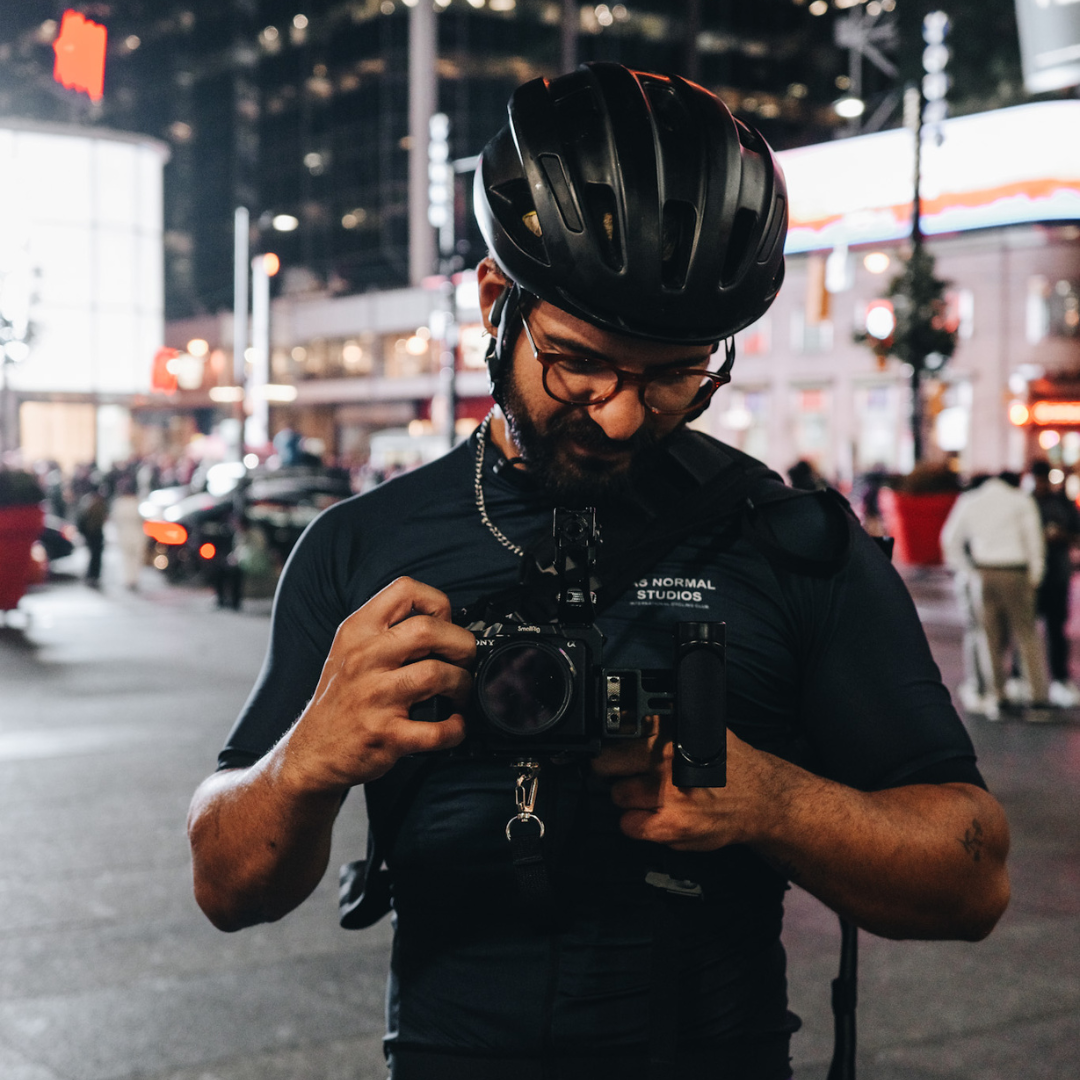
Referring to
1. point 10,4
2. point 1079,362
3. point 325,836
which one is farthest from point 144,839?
point 10,4

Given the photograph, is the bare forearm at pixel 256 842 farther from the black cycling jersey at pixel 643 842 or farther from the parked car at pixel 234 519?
the parked car at pixel 234 519

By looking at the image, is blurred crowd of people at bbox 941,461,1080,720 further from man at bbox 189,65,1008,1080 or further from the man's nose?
the man's nose

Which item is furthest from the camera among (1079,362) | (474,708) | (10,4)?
(10,4)

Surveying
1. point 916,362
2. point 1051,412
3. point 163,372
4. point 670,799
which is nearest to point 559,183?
point 670,799

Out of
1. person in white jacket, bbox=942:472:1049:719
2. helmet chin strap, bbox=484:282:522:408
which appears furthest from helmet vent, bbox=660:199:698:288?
person in white jacket, bbox=942:472:1049:719

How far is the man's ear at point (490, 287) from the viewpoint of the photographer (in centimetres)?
188

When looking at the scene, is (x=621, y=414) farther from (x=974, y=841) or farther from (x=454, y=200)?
(x=454, y=200)

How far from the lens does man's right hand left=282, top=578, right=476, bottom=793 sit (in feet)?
4.61

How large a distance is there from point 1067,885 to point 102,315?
43.3m

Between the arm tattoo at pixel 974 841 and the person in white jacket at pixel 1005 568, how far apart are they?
8.83 meters

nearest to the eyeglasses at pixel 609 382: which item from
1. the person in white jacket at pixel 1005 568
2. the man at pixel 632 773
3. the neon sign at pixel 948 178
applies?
the man at pixel 632 773

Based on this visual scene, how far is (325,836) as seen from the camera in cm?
165

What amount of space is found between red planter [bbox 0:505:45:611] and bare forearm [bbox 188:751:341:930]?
47.9 ft

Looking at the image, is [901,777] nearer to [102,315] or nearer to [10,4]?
[102,315]
